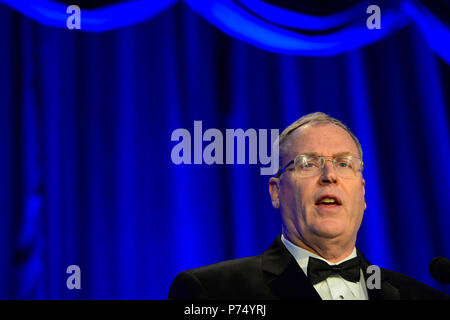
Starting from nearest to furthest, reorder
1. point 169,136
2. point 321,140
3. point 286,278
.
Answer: point 286,278 < point 321,140 < point 169,136

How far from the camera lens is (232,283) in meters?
1.99

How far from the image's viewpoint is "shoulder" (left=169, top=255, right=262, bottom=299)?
196 cm

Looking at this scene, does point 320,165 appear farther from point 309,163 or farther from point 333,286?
point 333,286

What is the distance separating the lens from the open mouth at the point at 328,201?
6.54 feet

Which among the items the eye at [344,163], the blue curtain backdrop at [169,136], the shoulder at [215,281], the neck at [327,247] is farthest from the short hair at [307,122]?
the shoulder at [215,281]

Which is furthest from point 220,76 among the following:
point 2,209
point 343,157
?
point 2,209

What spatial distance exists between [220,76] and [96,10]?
59cm

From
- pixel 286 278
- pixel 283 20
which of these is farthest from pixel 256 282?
pixel 283 20

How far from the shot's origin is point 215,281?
1983 mm

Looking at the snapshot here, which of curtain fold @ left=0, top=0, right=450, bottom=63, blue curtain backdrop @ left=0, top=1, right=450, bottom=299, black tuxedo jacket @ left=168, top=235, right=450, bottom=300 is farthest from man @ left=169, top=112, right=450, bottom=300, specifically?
curtain fold @ left=0, top=0, right=450, bottom=63

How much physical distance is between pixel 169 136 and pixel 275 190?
1.67 feet

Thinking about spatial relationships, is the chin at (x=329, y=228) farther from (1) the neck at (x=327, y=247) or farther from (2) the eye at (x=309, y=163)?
(2) the eye at (x=309, y=163)

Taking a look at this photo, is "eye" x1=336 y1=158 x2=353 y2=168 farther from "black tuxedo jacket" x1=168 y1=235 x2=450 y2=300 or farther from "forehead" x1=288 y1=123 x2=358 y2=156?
"black tuxedo jacket" x1=168 y1=235 x2=450 y2=300

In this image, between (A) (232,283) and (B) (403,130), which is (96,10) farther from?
(B) (403,130)
